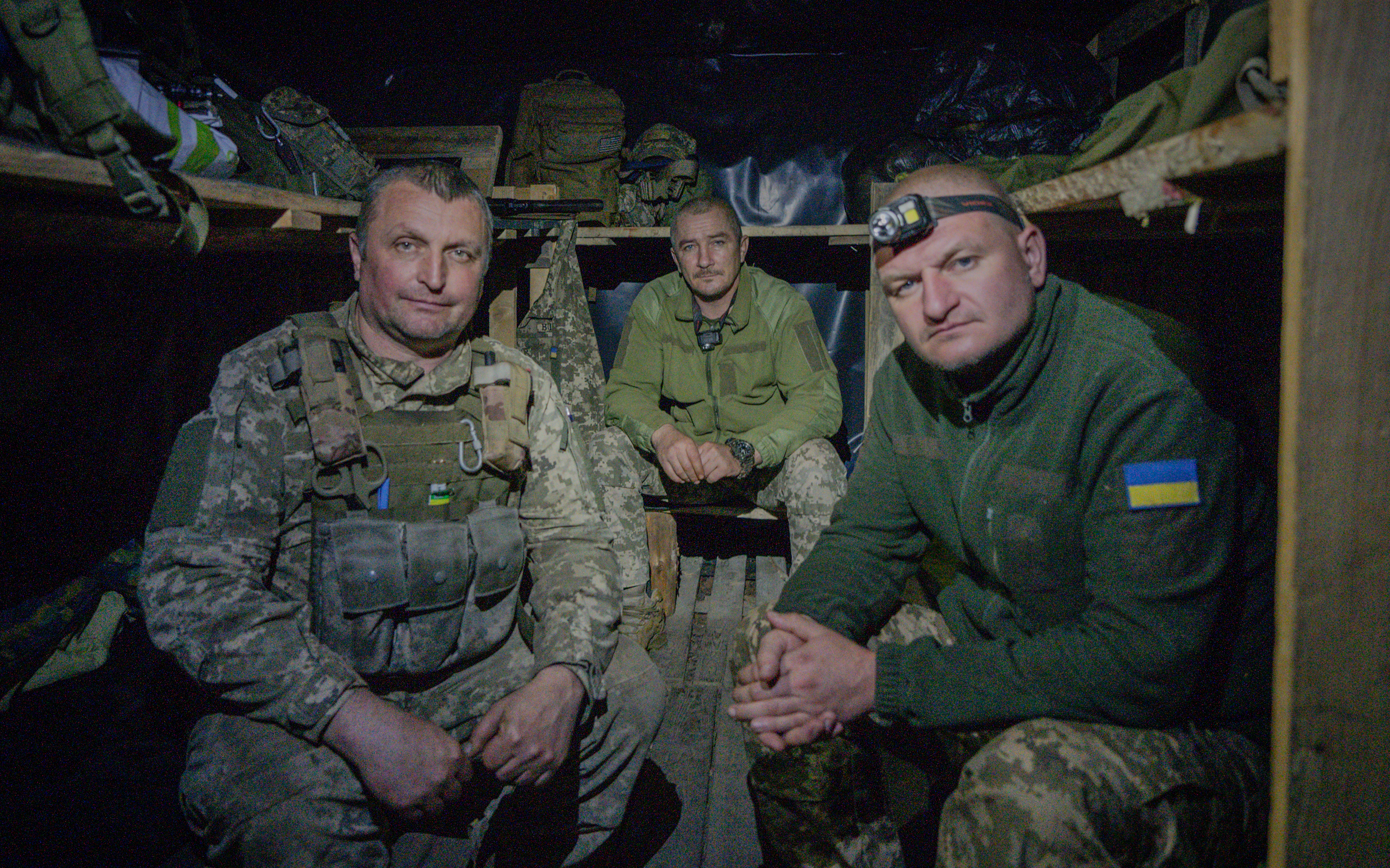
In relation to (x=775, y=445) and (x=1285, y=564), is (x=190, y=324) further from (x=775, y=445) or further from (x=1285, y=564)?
(x=1285, y=564)

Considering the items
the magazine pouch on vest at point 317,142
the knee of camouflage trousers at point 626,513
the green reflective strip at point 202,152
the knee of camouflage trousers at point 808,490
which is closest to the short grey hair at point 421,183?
the green reflective strip at point 202,152

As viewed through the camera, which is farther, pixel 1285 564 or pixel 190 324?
pixel 190 324

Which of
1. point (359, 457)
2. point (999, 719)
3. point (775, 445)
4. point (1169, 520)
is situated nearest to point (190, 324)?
point (359, 457)

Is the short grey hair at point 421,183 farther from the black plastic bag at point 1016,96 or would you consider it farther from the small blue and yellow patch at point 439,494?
the black plastic bag at point 1016,96

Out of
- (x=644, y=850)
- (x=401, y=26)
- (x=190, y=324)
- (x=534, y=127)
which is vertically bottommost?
(x=644, y=850)

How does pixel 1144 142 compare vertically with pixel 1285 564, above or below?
above

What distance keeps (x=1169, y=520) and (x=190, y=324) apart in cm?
307

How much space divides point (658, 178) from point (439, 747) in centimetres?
308

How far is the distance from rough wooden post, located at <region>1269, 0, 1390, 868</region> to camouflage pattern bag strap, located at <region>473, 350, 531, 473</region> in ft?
4.76

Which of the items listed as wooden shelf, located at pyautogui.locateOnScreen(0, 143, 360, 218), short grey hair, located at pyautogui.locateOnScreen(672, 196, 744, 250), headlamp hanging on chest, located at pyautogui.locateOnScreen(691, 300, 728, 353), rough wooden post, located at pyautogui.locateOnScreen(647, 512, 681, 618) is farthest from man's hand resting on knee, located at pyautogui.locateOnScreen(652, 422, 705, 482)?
wooden shelf, located at pyautogui.locateOnScreen(0, 143, 360, 218)

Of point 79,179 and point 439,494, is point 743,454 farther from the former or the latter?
point 79,179

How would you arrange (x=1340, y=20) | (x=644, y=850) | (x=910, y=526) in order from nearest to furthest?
1. (x=1340, y=20)
2. (x=910, y=526)
3. (x=644, y=850)

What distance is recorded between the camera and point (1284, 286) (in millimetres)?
742

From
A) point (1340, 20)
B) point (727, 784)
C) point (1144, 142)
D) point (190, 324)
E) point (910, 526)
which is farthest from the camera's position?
point (190, 324)
